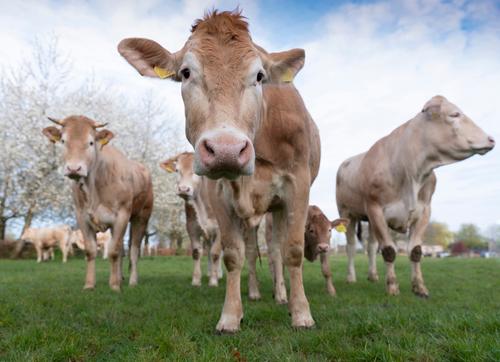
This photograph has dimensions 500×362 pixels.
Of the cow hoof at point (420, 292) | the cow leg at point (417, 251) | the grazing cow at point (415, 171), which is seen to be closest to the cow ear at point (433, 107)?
the grazing cow at point (415, 171)

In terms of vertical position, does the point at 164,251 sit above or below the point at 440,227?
below

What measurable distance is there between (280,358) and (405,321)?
1.50 m

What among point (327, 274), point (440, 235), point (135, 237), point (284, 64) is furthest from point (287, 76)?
point (440, 235)

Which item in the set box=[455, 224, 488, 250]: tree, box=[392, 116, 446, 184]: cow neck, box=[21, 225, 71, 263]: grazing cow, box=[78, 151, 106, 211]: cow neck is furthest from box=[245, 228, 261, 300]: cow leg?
box=[455, 224, 488, 250]: tree

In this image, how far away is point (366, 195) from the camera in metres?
7.88

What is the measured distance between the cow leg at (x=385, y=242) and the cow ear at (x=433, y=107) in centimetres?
190

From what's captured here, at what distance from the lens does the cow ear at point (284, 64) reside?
4223 mm

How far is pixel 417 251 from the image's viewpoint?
7.15 m

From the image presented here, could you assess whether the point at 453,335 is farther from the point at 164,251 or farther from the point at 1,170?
the point at 164,251

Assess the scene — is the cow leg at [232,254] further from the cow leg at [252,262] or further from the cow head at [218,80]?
the cow leg at [252,262]

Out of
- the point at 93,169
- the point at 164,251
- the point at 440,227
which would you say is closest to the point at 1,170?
the point at 164,251

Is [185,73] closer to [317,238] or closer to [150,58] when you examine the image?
[150,58]

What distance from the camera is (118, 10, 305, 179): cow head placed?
118 inches

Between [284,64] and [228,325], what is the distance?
8.82ft
